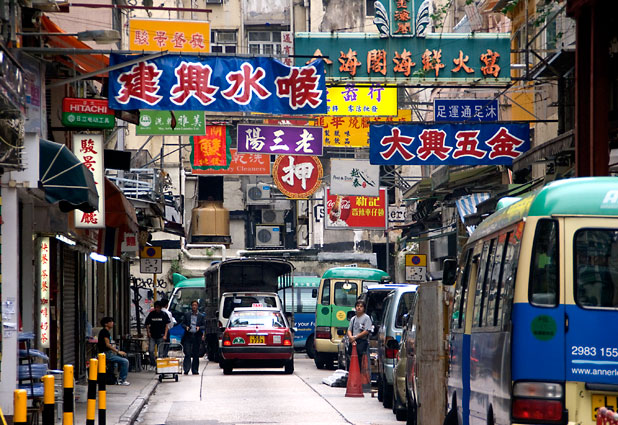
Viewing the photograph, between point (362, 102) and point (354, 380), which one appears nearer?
point (354, 380)

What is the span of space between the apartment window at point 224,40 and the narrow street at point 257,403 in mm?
33048

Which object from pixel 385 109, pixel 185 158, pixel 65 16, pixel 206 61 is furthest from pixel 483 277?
pixel 185 158

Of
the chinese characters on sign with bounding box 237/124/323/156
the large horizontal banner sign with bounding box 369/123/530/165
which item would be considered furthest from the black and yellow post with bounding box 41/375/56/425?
the chinese characters on sign with bounding box 237/124/323/156

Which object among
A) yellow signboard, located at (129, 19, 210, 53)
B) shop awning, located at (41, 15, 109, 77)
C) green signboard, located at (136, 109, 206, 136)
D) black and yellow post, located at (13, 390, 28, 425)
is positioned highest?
yellow signboard, located at (129, 19, 210, 53)

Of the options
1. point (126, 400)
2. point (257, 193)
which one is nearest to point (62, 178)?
point (126, 400)

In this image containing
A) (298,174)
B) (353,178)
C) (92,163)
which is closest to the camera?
(92,163)

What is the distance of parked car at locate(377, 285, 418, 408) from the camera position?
62.6 ft

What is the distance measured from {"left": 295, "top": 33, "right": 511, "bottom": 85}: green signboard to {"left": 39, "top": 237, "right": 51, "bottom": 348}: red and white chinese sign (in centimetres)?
698

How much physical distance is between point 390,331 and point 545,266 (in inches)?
443

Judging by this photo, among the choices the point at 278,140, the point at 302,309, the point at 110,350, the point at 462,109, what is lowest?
the point at 302,309

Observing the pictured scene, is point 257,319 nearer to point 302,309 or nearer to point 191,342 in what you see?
point 191,342

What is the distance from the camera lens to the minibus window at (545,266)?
8516mm

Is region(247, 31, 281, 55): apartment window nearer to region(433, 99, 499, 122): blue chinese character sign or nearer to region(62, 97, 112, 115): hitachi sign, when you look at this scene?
region(433, 99, 499, 122): blue chinese character sign

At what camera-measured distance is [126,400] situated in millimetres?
20625
